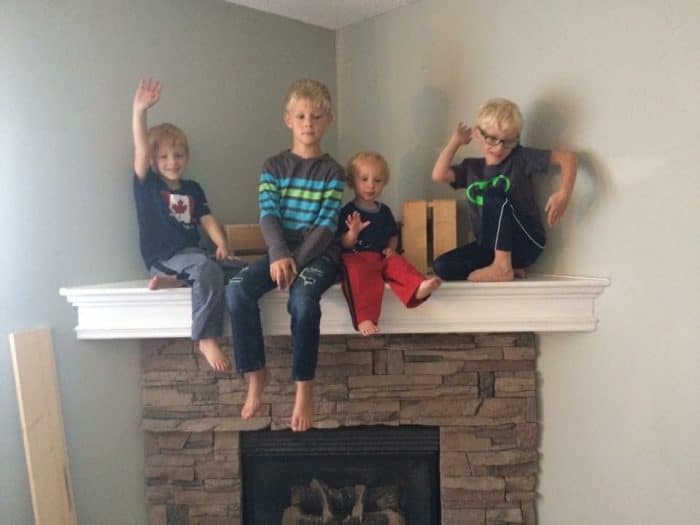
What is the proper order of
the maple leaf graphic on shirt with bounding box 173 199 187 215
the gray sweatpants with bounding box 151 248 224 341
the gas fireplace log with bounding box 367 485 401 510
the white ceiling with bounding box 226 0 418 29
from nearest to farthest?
the gray sweatpants with bounding box 151 248 224 341 < the maple leaf graphic on shirt with bounding box 173 199 187 215 < the gas fireplace log with bounding box 367 485 401 510 < the white ceiling with bounding box 226 0 418 29

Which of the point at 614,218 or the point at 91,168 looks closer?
the point at 614,218

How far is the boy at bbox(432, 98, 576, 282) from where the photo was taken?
5.59 feet

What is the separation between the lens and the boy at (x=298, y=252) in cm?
159

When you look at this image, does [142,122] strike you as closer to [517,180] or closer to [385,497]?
[517,180]

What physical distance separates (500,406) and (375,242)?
0.59 meters

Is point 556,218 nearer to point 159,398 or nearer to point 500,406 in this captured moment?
point 500,406

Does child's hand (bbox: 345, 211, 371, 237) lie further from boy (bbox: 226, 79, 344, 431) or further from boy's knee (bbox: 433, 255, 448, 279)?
boy's knee (bbox: 433, 255, 448, 279)

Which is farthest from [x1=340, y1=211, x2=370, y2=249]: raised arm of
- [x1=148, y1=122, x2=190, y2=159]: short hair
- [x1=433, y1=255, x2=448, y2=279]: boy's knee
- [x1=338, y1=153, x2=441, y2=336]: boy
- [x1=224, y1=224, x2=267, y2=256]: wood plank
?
[x1=148, y1=122, x2=190, y2=159]: short hair

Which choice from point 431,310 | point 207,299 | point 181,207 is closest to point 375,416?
point 431,310

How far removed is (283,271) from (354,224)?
0.24m

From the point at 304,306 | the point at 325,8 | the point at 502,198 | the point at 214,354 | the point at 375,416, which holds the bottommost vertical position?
the point at 375,416

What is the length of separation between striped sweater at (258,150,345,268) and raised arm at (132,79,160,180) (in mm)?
336

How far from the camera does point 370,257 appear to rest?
1.71m

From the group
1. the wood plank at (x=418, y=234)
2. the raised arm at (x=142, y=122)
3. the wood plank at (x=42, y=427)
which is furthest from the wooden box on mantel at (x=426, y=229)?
the wood plank at (x=42, y=427)
